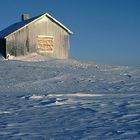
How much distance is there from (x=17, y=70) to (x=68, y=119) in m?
18.9

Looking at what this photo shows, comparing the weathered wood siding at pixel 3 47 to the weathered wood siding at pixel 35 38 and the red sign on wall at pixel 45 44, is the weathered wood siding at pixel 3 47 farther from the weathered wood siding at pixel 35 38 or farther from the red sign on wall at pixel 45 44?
the red sign on wall at pixel 45 44

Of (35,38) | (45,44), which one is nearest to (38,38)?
(35,38)

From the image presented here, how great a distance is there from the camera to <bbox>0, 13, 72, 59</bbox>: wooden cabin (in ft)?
118

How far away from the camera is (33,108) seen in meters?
10.6

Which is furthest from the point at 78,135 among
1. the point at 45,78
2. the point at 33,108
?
the point at 45,78

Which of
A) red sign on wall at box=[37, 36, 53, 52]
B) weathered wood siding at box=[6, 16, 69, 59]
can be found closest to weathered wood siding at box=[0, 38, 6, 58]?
weathered wood siding at box=[6, 16, 69, 59]

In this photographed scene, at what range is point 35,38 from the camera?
36.5 meters

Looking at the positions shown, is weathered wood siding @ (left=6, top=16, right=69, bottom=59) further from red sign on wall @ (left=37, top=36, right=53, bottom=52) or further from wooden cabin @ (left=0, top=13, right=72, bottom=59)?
red sign on wall @ (left=37, top=36, right=53, bottom=52)

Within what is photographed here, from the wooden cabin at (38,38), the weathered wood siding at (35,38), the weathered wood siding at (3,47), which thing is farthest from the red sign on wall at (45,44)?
the weathered wood siding at (3,47)

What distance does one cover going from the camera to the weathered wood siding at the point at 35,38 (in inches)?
1416

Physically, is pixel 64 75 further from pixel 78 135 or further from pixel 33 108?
pixel 78 135

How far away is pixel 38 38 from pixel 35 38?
29 centimetres

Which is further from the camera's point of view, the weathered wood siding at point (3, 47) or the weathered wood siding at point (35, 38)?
the weathered wood siding at point (3, 47)

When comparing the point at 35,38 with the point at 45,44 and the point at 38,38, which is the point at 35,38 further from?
→ the point at 45,44
